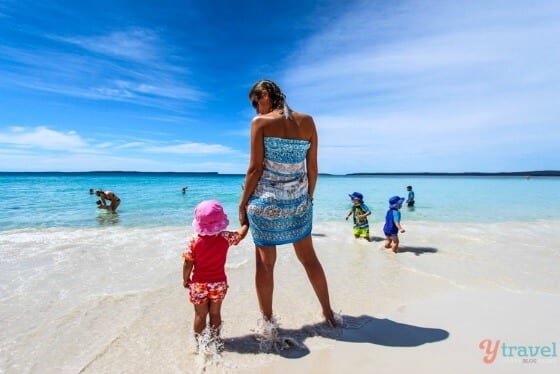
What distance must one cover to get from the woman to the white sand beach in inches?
25.6

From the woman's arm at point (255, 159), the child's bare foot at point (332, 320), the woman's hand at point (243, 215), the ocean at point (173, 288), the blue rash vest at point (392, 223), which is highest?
the woman's arm at point (255, 159)

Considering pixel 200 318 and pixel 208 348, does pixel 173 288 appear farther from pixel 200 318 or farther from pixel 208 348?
pixel 208 348

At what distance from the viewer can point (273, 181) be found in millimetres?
2721

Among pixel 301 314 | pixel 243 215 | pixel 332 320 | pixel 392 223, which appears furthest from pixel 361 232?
pixel 243 215

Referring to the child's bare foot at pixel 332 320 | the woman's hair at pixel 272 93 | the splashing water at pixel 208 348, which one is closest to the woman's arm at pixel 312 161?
the woman's hair at pixel 272 93

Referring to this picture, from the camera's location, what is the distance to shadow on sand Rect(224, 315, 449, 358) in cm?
266

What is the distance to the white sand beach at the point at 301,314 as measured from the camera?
8.06 feet

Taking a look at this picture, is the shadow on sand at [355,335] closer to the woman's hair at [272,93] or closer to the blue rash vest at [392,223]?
the woman's hair at [272,93]

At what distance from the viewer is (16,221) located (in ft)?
34.3

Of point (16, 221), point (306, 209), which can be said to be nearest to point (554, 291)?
point (306, 209)

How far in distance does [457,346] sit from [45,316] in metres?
4.02

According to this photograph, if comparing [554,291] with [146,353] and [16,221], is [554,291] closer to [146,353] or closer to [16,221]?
[146,353]

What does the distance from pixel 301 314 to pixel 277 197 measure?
1.45 metres

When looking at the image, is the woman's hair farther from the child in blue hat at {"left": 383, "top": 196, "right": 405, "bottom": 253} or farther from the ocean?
the child in blue hat at {"left": 383, "top": 196, "right": 405, "bottom": 253}
